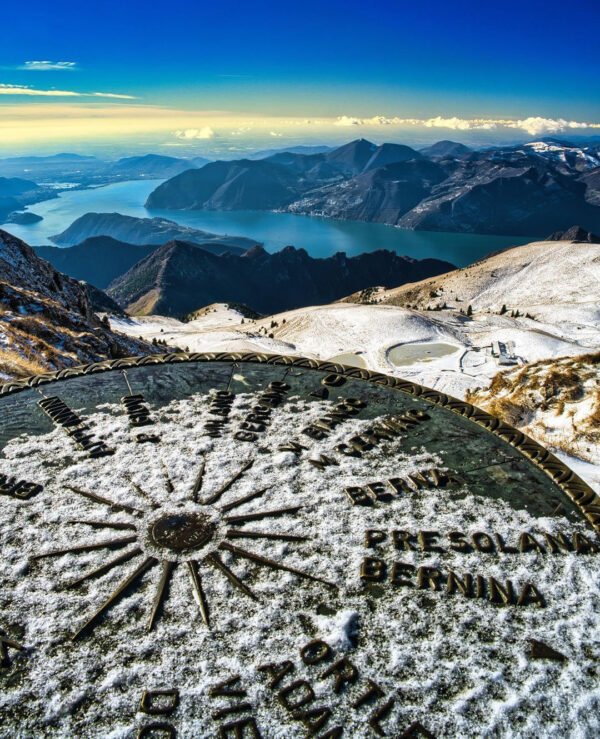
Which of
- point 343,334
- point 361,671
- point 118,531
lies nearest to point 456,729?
point 361,671

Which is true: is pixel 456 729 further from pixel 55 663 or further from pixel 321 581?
pixel 55 663

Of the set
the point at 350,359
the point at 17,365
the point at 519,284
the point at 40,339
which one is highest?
the point at 17,365

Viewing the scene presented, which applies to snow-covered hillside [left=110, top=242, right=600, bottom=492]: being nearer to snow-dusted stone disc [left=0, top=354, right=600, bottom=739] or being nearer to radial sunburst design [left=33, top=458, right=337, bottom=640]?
snow-dusted stone disc [left=0, top=354, right=600, bottom=739]

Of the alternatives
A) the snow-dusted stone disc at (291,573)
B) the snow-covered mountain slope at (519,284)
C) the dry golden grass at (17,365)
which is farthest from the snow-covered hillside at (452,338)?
the dry golden grass at (17,365)

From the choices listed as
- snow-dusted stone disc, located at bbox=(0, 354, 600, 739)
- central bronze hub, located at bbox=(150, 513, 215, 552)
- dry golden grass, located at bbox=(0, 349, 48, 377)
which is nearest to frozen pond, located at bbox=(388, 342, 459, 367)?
dry golden grass, located at bbox=(0, 349, 48, 377)

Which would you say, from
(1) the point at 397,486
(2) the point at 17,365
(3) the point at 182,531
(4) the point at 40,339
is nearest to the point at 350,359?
(4) the point at 40,339

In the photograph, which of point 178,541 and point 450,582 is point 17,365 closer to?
point 178,541
